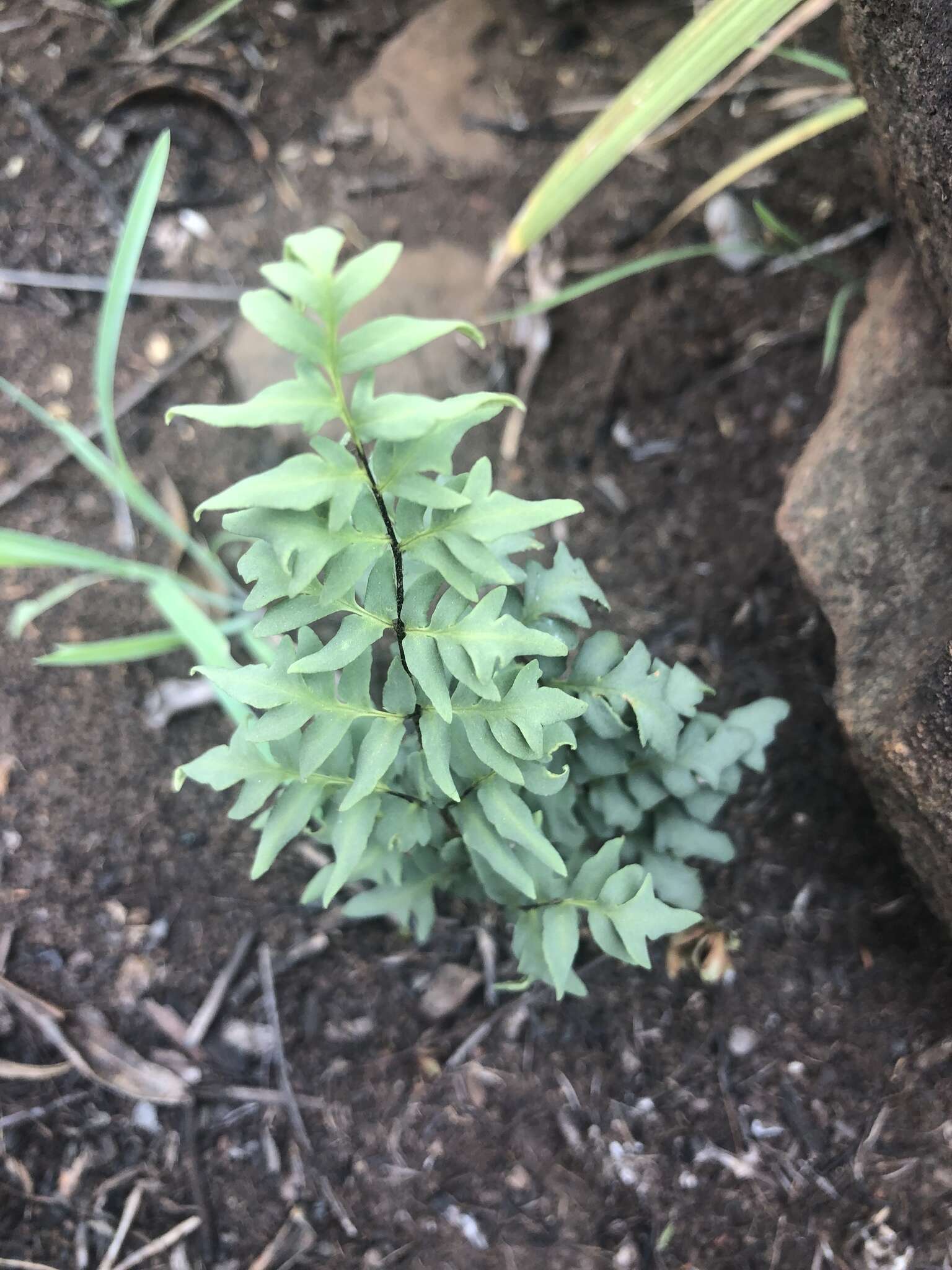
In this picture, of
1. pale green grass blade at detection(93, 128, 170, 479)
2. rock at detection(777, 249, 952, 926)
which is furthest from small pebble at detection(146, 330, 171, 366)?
rock at detection(777, 249, 952, 926)

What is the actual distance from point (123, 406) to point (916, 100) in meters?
1.47

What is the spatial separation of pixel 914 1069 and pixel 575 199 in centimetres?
149

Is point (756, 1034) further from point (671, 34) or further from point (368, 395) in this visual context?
point (671, 34)

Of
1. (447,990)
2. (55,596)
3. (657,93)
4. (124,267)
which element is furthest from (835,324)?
(55,596)

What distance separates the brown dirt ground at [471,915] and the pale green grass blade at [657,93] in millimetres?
319

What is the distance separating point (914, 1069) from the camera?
54.1 inches

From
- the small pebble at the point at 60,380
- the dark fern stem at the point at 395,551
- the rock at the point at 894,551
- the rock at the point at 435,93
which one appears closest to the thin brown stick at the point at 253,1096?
the dark fern stem at the point at 395,551

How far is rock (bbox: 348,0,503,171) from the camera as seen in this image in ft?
6.88

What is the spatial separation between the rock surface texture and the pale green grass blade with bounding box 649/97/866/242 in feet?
0.42

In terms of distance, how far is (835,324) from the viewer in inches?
68.2

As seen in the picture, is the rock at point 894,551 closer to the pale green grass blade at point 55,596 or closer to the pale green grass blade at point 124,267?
the pale green grass blade at point 124,267

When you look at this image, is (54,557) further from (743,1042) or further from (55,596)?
(743,1042)

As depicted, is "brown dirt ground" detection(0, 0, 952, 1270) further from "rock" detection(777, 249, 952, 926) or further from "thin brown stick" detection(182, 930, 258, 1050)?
"rock" detection(777, 249, 952, 926)

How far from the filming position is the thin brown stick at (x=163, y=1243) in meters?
1.36
